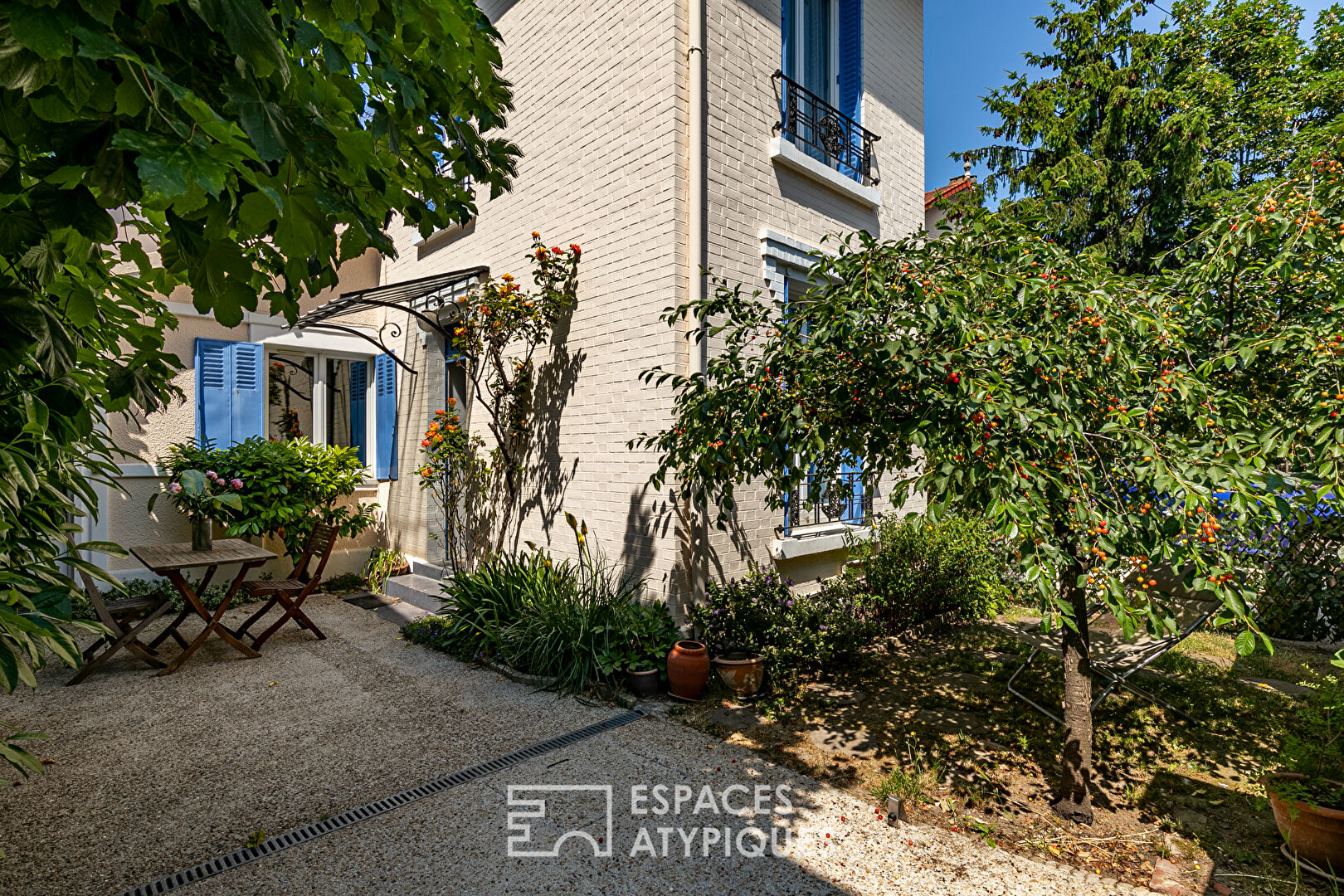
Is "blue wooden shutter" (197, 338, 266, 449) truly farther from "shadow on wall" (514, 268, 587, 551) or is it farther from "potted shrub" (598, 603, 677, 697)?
"potted shrub" (598, 603, 677, 697)

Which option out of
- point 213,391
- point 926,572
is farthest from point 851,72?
point 213,391

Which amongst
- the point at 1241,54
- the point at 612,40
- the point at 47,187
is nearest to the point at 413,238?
the point at 612,40

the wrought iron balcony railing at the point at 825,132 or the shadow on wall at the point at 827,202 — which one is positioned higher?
the wrought iron balcony railing at the point at 825,132

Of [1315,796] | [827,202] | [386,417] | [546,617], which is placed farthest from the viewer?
[386,417]

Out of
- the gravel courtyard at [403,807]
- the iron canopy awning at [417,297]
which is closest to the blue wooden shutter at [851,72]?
the iron canopy awning at [417,297]

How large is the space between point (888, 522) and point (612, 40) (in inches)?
204

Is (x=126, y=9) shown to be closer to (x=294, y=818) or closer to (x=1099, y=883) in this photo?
(x=294, y=818)

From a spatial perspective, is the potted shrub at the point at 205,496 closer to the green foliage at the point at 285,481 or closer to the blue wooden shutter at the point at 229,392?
the green foliage at the point at 285,481

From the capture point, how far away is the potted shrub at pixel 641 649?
461 centimetres

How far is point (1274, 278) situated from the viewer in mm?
3174

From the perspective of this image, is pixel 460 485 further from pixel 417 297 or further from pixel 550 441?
pixel 417 297

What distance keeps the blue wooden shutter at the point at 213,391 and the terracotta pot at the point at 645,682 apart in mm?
5748

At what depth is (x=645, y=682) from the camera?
4590mm

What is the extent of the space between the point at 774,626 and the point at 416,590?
13.8 ft
